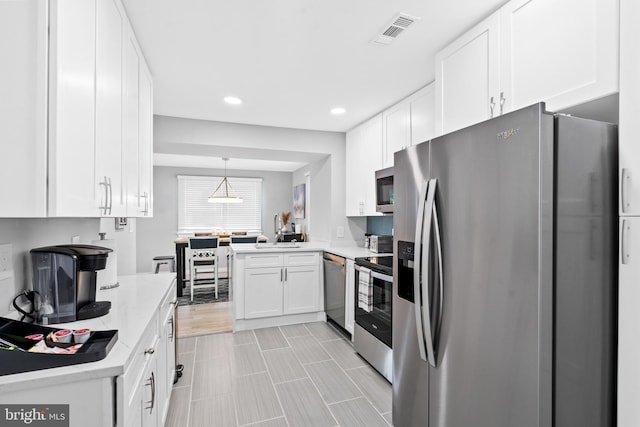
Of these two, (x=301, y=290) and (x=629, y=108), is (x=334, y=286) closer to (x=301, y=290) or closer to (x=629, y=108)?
(x=301, y=290)

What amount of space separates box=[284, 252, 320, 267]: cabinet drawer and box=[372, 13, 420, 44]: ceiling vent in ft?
8.28

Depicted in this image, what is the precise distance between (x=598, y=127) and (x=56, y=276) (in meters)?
2.22

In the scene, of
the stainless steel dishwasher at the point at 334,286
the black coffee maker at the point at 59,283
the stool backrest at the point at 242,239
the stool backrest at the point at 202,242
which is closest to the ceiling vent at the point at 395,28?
the black coffee maker at the point at 59,283

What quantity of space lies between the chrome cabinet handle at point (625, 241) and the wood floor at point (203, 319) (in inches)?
137

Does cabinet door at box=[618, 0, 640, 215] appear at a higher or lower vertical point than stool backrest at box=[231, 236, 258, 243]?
higher

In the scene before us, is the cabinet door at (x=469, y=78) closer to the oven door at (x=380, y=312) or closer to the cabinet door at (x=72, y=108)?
the oven door at (x=380, y=312)

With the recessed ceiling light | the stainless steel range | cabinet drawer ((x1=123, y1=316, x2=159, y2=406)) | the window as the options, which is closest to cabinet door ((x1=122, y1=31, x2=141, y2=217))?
cabinet drawer ((x1=123, y1=316, x2=159, y2=406))

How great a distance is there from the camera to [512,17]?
63.2 inches

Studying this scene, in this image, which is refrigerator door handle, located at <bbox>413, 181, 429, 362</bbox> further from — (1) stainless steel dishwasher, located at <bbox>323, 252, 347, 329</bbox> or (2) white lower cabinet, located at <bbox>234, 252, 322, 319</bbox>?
(2) white lower cabinet, located at <bbox>234, 252, 322, 319</bbox>

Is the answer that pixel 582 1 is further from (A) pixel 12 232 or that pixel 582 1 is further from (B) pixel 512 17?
(A) pixel 12 232

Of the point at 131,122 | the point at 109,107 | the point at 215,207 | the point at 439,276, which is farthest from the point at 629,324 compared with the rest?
the point at 215,207

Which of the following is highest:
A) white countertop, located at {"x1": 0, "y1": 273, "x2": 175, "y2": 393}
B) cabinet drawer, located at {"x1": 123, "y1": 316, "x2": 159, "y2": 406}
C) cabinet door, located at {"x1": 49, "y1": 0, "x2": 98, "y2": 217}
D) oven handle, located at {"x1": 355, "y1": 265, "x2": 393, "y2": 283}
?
cabinet door, located at {"x1": 49, "y1": 0, "x2": 98, "y2": 217}

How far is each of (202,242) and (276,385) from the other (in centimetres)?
331

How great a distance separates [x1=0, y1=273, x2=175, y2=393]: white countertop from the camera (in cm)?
91
